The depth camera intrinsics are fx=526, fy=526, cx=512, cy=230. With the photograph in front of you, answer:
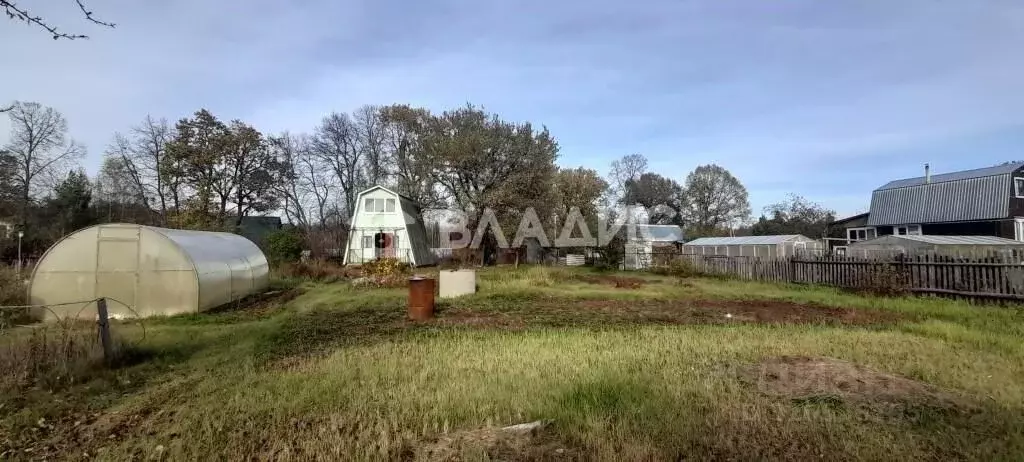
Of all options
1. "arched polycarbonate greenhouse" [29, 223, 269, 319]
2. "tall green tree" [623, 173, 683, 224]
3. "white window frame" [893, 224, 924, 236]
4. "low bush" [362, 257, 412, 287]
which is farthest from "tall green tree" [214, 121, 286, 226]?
"white window frame" [893, 224, 924, 236]

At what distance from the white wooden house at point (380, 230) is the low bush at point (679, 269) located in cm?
1449

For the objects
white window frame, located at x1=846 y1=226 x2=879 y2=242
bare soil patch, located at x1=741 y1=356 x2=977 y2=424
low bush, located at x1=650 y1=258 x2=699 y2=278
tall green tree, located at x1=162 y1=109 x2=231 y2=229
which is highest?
tall green tree, located at x1=162 y1=109 x2=231 y2=229

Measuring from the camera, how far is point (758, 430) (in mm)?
4227

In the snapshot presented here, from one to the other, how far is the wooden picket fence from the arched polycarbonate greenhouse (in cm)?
1832

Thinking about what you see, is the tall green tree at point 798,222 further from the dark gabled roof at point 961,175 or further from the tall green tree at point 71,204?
the tall green tree at point 71,204

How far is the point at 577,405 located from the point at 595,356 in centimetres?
228

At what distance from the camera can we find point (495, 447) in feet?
13.0

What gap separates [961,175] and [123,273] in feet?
136

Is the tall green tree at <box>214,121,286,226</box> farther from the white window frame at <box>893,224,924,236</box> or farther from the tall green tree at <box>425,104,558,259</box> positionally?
the white window frame at <box>893,224,924,236</box>

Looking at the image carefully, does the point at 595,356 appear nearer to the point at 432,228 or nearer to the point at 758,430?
the point at 758,430

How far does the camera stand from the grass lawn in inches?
157

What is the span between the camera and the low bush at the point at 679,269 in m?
23.9

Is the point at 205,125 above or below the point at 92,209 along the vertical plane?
above

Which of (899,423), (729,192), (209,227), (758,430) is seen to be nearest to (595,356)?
(758,430)
